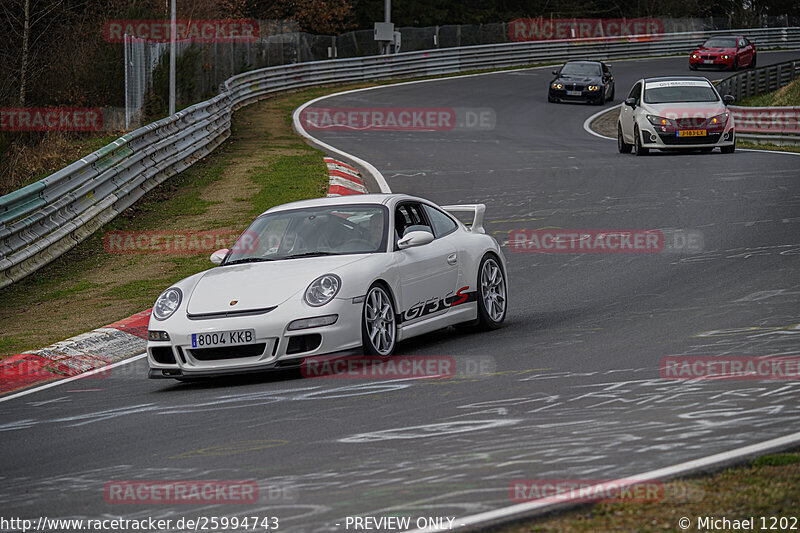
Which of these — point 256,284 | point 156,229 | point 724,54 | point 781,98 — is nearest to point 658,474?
point 256,284

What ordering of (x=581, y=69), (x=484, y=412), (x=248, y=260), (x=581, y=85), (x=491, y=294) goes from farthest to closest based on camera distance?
(x=581, y=69), (x=581, y=85), (x=491, y=294), (x=248, y=260), (x=484, y=412)

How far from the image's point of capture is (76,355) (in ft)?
33.0

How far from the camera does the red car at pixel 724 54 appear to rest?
52.2 m

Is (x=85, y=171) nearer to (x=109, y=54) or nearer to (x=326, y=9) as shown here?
(x=109, y=54)

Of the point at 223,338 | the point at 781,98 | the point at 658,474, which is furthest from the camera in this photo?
the point at 781,98

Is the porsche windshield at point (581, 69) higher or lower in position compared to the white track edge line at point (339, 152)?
higher

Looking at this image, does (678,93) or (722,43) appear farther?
(722,43)

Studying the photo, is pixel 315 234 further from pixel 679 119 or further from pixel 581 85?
pixel 581 85

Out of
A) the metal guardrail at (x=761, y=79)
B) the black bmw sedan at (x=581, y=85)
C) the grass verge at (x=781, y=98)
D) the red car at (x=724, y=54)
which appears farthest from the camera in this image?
the red car at (x=724, y=54)

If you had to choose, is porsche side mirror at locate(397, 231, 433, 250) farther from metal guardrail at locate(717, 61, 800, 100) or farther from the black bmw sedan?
the black bmw sedan

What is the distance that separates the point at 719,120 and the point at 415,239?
16148 mm

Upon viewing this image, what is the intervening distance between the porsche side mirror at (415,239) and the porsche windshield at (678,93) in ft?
53.2

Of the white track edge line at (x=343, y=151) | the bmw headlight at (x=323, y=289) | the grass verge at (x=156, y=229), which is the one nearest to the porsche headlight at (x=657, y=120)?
the white track edge line at (x=343, y=151)

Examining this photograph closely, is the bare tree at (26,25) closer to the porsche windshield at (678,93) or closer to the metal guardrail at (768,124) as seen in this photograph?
the porsche windshield at (678,93)
